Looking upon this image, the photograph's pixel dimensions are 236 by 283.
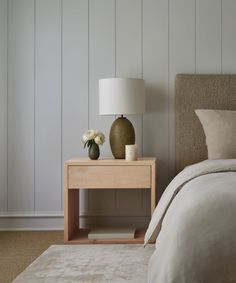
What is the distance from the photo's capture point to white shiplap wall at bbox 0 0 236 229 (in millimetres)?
3281

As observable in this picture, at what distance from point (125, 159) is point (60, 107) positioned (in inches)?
29.0

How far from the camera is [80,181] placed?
2799 mm

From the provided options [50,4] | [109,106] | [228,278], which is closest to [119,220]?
[109,106]

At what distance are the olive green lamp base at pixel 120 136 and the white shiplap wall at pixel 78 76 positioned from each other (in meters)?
0.29

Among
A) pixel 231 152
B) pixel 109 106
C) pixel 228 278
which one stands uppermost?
pixel 109 106

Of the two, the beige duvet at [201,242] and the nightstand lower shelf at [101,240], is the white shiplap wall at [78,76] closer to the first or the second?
the nightstand lower shelf at [101,240]

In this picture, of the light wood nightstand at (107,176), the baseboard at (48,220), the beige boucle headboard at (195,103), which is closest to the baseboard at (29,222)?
the baseboard at (48,220)

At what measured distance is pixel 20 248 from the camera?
2736 millimetres

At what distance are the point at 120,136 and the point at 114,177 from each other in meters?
0.34

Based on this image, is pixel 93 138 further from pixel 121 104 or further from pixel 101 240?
pixel 101 240

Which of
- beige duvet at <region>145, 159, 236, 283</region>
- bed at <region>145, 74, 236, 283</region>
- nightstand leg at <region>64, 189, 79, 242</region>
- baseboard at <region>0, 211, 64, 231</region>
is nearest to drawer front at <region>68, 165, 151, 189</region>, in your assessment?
nightstand leg at <region>64, 189, 79, 242</region>

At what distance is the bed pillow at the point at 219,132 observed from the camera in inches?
110

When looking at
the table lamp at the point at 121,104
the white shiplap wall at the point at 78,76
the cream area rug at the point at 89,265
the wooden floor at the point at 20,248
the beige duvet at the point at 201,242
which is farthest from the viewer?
the white shiplap wall at the point at 78,76

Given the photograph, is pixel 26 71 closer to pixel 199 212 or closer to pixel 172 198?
pixel 172 198
